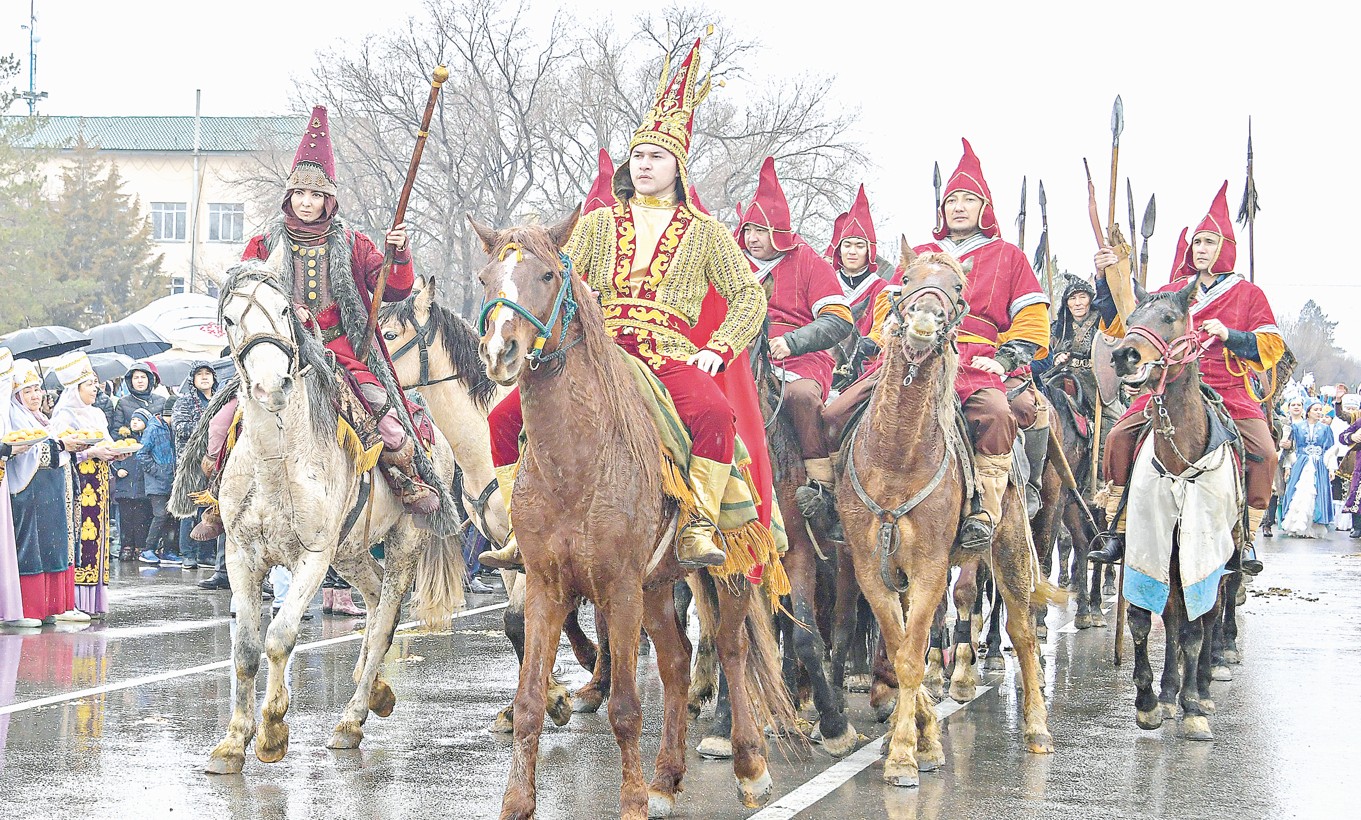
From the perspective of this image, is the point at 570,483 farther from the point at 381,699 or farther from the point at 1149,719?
the point at 1149,719

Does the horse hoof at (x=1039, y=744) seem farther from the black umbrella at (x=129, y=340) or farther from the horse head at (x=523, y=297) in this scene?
the black umbrella at (x=129, y=340)

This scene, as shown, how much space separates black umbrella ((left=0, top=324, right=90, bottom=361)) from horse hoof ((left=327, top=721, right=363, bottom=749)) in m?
12.9

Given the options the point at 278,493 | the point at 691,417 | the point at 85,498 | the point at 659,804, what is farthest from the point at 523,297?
the point at 85,498

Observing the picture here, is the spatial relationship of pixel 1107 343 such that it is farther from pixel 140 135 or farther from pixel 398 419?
pixel 140 135

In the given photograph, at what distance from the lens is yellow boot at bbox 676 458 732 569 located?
6.87 meters

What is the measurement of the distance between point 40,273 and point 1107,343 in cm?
5013

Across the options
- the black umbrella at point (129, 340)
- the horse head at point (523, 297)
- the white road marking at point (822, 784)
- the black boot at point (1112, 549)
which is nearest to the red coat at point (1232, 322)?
the black boot at point (1112, 549)

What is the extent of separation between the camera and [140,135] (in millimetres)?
79625

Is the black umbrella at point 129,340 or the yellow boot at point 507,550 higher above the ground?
the black umbrella at point 129,340

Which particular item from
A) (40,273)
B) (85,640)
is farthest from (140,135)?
(85,640)

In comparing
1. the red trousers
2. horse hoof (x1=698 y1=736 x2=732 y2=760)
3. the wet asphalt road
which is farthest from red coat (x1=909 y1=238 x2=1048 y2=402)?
the red trousers

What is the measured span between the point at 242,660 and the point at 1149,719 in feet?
16.7

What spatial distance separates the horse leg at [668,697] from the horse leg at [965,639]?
3363 millimetres

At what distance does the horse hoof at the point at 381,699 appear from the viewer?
29.4 ft
